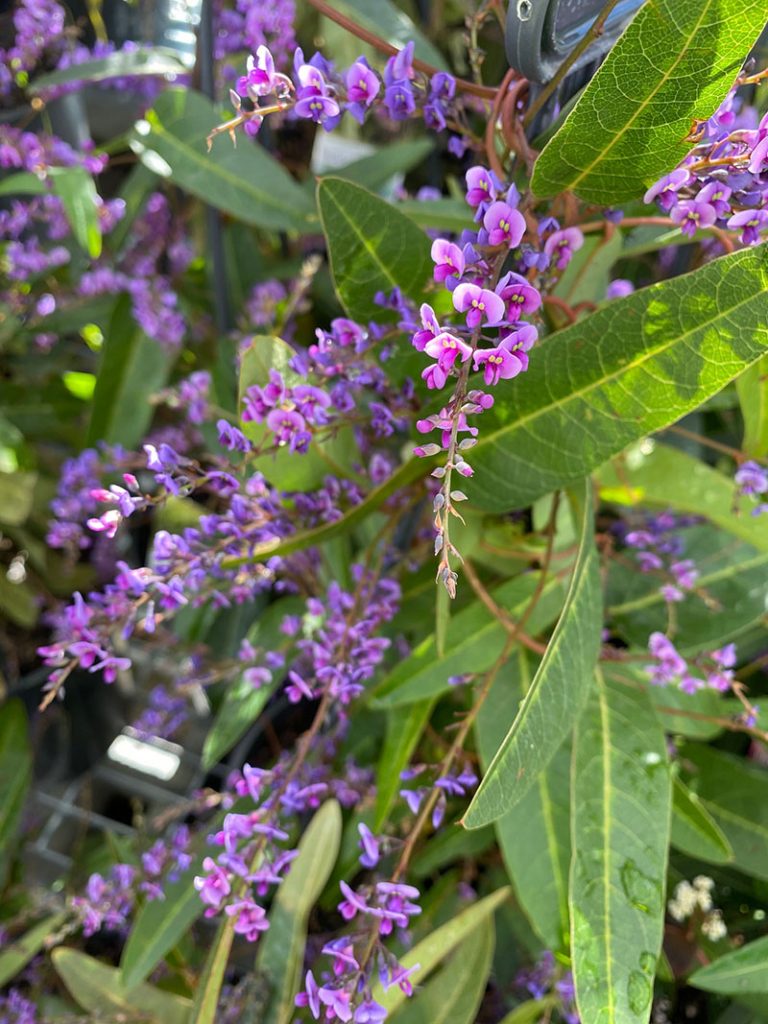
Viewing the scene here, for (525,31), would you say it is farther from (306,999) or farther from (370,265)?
(306,999)

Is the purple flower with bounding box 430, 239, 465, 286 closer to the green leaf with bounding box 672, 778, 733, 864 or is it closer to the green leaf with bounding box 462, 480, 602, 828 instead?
the green leaf with bounding box 462, 480, 602, 828

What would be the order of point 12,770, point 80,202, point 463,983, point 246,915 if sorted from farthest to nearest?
point 12,770
point 80,202
point 463,983
point 246,915

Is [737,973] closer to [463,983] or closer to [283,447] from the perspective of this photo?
[463,983]

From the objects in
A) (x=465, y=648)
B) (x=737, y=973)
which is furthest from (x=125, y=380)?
(x=737, y=973)

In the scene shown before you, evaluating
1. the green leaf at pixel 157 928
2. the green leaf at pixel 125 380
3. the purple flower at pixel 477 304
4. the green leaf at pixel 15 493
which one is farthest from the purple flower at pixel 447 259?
the green leaf at pixel 15 493

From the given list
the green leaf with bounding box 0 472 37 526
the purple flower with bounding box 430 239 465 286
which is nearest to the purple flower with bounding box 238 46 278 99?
the purple flower with bounding box 430 239 465 286
